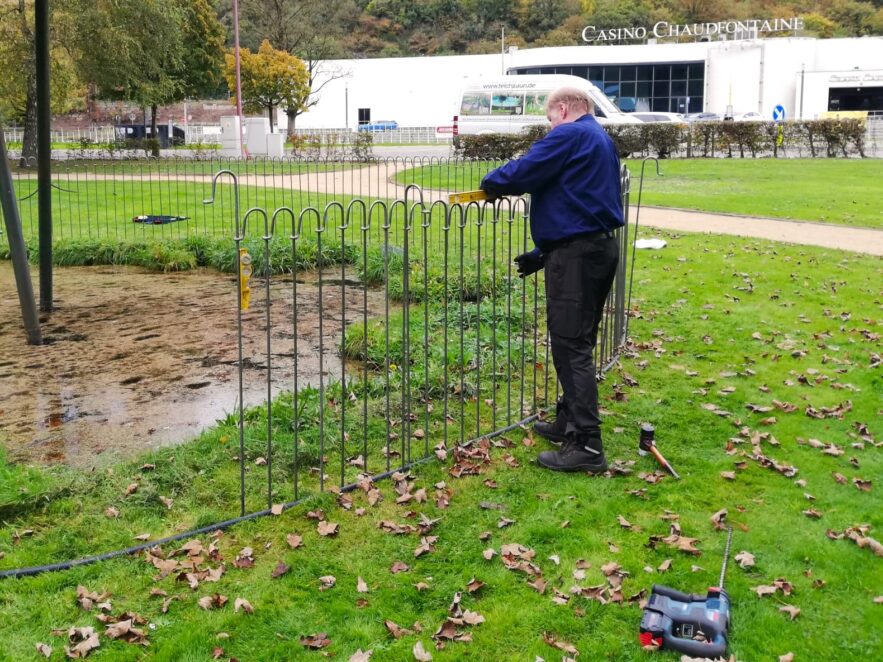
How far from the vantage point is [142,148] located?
1319 inches

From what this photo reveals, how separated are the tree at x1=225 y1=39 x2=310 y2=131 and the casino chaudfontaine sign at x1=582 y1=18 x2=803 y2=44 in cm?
2859

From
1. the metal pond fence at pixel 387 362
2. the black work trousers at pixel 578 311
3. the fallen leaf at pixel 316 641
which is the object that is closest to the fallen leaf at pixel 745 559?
the black work trousers at pixel 578 311

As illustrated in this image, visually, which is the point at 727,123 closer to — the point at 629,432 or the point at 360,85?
the point at 629,432

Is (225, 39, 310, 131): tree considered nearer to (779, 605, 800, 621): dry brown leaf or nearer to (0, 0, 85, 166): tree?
(0, 0, 85, 166): tree

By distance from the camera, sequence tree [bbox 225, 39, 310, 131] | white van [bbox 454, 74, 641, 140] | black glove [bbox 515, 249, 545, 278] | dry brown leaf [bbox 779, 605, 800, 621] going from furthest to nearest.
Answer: tree [bbox 225, 39, 310, 131], white van [bbox 454, 74, 641, 140], black glove [bbox 515, 249, 545, 278], dry brown leaf [bbox 779, 605, 800, 621]

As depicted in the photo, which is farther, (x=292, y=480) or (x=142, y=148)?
(x=142, y=148)

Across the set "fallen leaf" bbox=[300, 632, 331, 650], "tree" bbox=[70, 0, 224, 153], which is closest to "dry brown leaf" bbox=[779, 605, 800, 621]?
"fallen leaf" bbox=[300, 632, 331, 650]

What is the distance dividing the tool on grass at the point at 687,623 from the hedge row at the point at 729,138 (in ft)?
77.8

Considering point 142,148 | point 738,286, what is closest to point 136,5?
point 142,148

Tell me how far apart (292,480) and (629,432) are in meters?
2.07

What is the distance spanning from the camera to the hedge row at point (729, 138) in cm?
2709

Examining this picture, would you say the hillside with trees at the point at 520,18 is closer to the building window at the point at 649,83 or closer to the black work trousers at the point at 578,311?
the building window at the point at 649,83

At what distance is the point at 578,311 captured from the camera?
4766mm

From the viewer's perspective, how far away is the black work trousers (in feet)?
15.5
